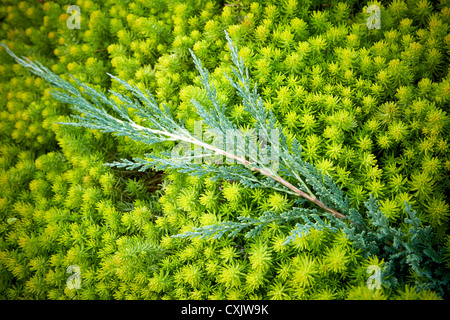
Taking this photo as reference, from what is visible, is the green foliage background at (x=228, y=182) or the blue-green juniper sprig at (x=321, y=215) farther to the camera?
the green foliage background at (x=228, y=182)

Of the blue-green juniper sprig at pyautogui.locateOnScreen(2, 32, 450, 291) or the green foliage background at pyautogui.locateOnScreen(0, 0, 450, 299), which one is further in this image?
the green foliage background at pyautogui.locateOnScreen(0, 0, 450, 299)

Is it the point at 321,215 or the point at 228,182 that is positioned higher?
the point at 228,182

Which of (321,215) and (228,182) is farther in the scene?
(228,182)

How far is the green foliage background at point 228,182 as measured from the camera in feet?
5.13

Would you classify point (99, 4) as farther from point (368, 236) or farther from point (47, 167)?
point (368, 236)

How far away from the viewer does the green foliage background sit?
1.56 meters

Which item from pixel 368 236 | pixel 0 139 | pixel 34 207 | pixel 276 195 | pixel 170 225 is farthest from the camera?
pixel 0 139

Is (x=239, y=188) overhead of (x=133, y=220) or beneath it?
overhead

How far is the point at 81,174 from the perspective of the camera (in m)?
2.16

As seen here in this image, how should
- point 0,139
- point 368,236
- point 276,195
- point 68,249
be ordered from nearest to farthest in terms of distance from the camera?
point 368,236 < point 276,195 < point 68,249 < point 0,139

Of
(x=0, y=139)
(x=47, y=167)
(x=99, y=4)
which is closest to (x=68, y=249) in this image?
(x=47, y=167)

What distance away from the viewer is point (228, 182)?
5.95 feet
